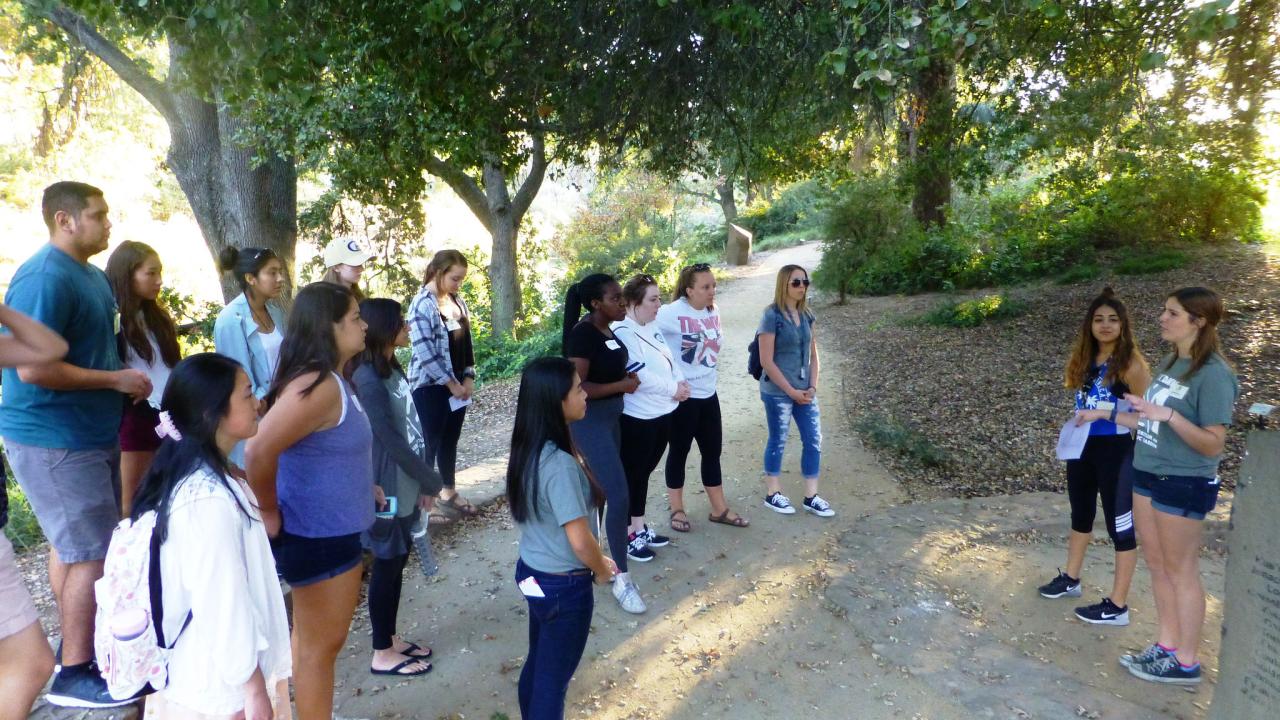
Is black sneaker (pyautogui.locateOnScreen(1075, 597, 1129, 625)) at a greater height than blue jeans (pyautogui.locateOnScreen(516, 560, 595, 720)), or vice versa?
blue jeans (pyautogui.locateOnScreen(516, 560, 595, 720))

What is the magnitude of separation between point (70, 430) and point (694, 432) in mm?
3381

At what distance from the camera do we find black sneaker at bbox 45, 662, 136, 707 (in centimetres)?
294

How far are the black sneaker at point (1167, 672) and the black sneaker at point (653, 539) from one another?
104 inches

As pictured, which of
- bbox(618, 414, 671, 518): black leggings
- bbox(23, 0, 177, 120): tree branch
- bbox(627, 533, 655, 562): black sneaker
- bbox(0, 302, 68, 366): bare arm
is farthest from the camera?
bbox(23, 0, 177, 120): tree branch

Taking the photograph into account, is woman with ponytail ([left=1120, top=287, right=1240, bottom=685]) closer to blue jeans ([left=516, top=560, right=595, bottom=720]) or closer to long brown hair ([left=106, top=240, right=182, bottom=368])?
blue jeans ([left=516, top=560, right=595, bottom=720])

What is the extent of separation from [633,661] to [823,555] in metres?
1.76

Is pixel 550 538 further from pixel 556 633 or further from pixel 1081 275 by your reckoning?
pixel 1081 275

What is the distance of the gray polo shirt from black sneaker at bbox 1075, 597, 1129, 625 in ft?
10.3

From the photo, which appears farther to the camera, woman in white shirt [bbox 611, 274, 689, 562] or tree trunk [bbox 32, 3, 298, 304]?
tree trunk [bbox 32, 3, 298, 304]

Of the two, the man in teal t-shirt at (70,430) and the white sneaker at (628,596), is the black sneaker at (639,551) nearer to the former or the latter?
the white sneaker at (628,596)

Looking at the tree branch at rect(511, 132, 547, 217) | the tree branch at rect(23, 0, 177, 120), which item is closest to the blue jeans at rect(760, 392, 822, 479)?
the tree branch at rect(23, 0, 177, 120)

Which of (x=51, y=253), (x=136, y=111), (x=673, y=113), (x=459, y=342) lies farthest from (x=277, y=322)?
(x=136, y=111)

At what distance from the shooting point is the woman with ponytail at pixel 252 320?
4203 mm

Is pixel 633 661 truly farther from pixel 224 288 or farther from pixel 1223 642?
pixel 224 288
